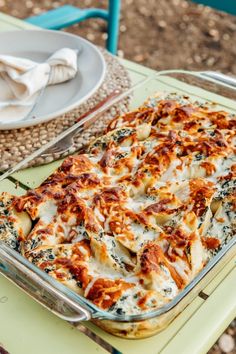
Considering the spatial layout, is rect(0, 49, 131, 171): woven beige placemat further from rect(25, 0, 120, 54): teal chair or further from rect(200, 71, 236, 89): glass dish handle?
rect(25, 0, 120, 54): teal chair

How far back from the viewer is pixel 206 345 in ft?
2.92

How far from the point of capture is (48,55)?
1.60 metres

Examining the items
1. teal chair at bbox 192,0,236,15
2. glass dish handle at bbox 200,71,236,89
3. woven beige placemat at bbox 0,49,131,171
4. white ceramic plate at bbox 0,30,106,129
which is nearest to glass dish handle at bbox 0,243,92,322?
woven beige placemat at bbox 0,49,131,171

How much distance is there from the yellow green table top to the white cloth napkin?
522 mm

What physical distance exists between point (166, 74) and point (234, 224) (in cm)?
61

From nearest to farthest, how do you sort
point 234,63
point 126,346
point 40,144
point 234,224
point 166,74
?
point 126,346
point 234,224
point 40,144
point 166,74
point 234,63

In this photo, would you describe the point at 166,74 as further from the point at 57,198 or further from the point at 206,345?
the point at 206,345

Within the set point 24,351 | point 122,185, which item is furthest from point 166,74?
point 24,351

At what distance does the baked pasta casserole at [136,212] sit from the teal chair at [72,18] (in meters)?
0.93

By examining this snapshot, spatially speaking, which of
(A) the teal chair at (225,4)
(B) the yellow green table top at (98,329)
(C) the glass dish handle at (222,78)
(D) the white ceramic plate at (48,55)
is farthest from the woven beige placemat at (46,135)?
(A) the teal chair at (225,4)

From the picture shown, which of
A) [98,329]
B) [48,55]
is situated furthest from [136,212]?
[48,55]

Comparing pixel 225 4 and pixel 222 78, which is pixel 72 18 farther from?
pixel 222 78

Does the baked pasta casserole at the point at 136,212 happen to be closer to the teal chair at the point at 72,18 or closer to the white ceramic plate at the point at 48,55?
the white ceramic plate at the point at 48,55

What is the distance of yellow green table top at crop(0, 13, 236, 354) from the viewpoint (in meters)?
0.87
